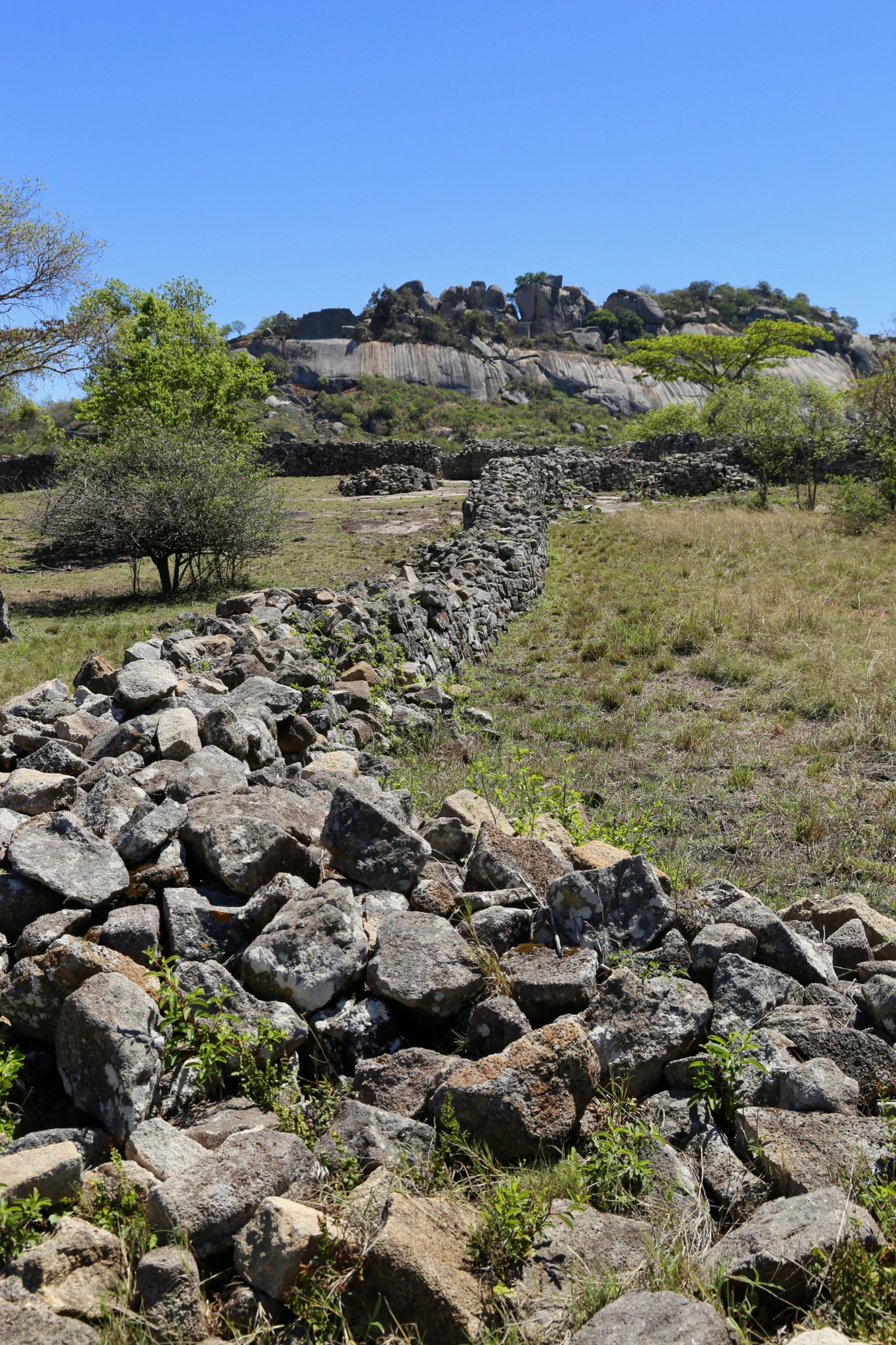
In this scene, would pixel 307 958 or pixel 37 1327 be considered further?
pixel 307 958

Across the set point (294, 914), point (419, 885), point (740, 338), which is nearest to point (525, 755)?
point (419, 885)

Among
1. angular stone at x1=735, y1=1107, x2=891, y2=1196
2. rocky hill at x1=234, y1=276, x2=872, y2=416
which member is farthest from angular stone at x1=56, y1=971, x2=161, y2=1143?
rocky hill at x1=234, y1=276, x2=872, y2=416

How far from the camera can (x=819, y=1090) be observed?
104 inches

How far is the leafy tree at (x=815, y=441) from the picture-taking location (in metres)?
21.2

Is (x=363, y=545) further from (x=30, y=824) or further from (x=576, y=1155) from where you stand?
(x=576, y=1155)

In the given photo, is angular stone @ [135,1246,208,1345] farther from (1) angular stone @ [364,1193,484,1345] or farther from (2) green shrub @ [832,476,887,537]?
(2) green shrub @ [832,476,887,537]

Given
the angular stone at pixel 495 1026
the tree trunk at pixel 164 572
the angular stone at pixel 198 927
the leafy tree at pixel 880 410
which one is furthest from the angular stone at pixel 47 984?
the leafy tree at pixel 880 410

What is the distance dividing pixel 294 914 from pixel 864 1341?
1.99m

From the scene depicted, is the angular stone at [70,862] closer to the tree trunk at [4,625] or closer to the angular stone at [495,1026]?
the angular stone at [495,1026]

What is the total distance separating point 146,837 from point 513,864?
147 cm

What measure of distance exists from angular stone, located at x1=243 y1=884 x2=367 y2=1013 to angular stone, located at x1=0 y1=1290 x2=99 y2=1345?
1145 mm

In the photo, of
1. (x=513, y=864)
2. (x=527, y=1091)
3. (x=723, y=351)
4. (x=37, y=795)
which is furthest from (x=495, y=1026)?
(x=723, y=351)

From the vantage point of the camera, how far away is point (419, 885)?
3.63 m

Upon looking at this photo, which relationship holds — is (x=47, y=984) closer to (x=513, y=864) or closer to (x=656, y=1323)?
(x=513, y=864)
